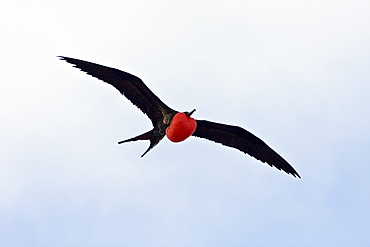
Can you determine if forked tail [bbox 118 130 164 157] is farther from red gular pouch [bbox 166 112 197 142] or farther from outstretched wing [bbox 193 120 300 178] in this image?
outstretched wing [bbox 193 120 300 178]

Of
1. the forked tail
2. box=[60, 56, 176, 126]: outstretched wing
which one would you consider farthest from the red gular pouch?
the forked tail

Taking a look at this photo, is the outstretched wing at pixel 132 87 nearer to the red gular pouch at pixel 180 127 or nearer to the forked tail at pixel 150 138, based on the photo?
the forked tail at pixel 150 138

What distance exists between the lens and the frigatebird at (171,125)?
47.8 feet

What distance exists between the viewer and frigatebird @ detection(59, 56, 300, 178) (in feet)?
47.8

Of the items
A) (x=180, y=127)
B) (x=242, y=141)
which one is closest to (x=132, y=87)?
(x=180, y=127)

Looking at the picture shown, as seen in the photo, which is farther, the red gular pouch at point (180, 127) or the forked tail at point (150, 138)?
the forked tail at point (150, 138)

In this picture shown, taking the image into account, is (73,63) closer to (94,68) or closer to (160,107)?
(94,68)

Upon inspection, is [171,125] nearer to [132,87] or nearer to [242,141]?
[132,87]

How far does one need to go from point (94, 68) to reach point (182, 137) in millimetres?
2432

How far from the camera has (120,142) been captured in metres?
15.3

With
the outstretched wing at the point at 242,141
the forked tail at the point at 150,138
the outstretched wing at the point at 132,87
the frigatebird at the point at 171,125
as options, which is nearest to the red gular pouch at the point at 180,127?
the frigatebird at the point at 171,125

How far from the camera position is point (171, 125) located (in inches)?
576

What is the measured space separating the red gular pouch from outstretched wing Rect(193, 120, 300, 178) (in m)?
1.39

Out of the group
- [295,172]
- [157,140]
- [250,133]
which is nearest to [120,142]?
[157,140]
